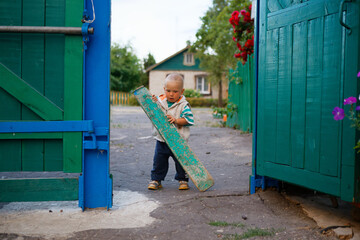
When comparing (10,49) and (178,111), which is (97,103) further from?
(178,111)

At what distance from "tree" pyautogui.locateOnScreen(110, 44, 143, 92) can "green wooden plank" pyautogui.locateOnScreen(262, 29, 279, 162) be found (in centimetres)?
4323

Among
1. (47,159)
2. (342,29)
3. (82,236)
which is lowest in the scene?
(82,236)

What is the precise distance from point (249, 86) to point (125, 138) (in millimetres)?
3565

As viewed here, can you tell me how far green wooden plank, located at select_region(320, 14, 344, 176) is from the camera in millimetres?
2814

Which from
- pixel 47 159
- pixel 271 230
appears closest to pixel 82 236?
pixel 47 159

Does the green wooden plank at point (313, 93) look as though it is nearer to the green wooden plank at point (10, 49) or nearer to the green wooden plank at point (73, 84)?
the green wooden plank at point (73, 84)

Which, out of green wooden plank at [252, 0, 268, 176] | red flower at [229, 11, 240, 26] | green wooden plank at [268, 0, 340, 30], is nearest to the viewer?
green wooden plank at [268, 0, 340, 30]

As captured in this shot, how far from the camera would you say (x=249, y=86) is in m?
9.73

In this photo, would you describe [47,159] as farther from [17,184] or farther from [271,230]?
[271,230]

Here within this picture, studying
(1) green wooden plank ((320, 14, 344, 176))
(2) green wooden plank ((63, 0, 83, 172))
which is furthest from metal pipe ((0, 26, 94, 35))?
(1) green wooden plank ((320, 14, 344, 176))

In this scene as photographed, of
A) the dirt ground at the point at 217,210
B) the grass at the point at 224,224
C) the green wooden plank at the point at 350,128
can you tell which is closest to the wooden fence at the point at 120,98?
the dirt ground at the point at 217,210

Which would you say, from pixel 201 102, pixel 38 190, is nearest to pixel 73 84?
pixel 38 190

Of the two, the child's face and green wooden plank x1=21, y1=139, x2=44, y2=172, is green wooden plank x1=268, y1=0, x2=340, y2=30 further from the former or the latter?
green wooden plank x1=21, y1=139, x2=44, y2=172

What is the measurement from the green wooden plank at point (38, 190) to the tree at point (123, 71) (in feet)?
142
